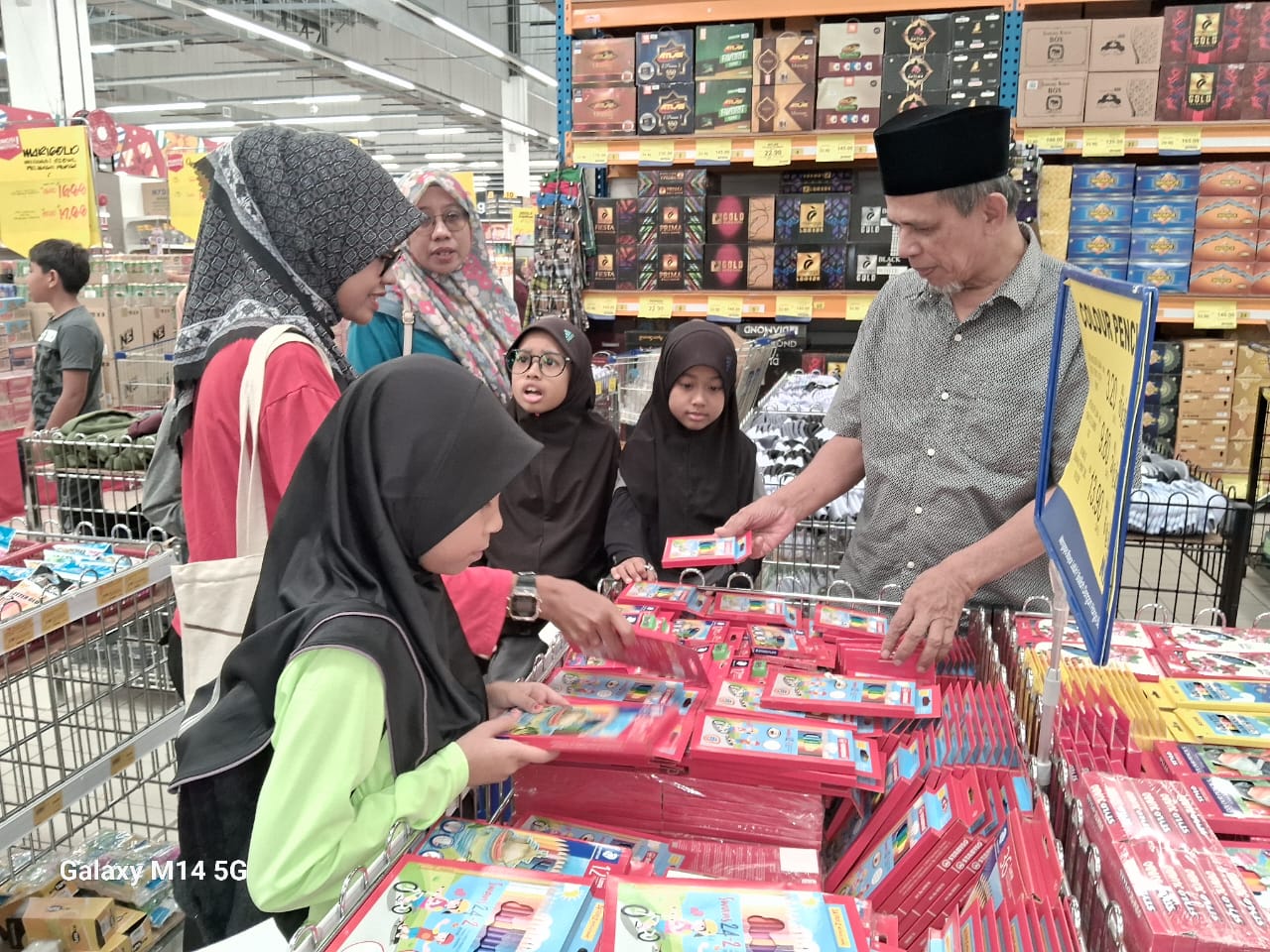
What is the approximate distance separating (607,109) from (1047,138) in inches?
73.7

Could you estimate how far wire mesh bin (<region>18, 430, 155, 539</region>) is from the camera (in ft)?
10.9

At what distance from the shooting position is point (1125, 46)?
397 cm

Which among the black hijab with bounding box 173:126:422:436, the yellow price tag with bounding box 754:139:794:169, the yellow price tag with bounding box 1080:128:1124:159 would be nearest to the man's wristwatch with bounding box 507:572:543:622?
the black hijab with bounding box 173:126:422:436

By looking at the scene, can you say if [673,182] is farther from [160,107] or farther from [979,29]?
[160,107]

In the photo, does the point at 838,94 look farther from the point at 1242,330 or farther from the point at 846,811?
the point at 846,811

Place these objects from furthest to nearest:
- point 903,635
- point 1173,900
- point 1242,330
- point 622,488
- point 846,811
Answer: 1. point 1242,330
2. point 622,488
3. point 903,635
4. point 846,811
5. point 1173,900

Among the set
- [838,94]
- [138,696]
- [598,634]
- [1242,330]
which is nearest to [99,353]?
[138,696]

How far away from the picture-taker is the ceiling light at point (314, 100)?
57.2 ft

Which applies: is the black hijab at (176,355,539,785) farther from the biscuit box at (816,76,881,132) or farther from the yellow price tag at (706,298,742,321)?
the biscuit box at (816,76,881,132)

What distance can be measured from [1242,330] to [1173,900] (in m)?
4.50

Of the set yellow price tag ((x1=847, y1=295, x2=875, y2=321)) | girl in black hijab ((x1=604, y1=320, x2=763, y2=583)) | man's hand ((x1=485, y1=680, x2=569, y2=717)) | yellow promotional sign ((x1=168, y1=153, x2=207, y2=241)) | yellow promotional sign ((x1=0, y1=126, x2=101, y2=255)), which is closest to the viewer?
man's hand ((x1=485, y1=680, x2=569, y2=717))

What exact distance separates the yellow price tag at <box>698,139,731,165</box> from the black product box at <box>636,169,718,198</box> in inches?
3.0

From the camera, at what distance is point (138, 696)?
325 centimetres

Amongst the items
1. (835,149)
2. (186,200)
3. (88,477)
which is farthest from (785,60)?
(186,200)
